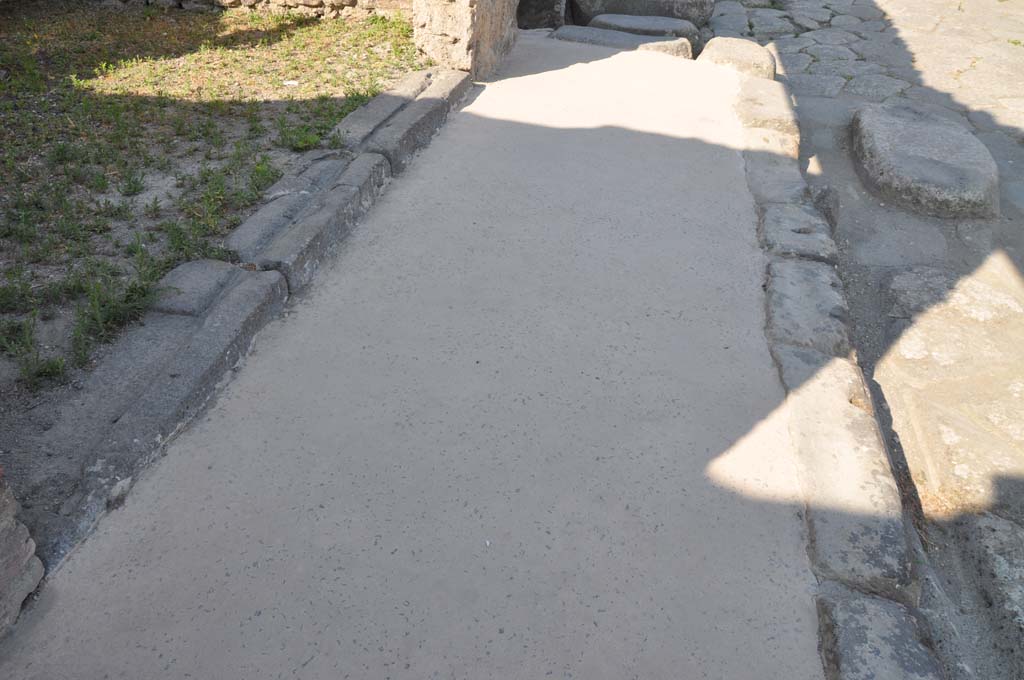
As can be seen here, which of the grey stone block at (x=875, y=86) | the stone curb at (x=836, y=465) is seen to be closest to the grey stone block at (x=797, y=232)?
the stone curb at (x=836, y=465)

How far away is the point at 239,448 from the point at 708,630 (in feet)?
4.49

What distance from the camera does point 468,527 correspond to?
2.01 metres

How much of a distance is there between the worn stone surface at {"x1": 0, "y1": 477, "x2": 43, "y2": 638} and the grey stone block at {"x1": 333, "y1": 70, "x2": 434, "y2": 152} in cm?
252

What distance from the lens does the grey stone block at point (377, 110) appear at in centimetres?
392

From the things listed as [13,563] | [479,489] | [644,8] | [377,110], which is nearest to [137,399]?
[13,563]

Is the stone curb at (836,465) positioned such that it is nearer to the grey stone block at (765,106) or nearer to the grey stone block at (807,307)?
the grey stone block at (807,307)

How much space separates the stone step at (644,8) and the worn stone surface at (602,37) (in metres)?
0.62

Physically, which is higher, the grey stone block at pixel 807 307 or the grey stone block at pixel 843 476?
the grey stone block at pixel 807 307

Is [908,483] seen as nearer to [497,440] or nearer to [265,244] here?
[497,440]

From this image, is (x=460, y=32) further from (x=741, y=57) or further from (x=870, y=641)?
(x=870, y=641)

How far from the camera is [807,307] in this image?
2.95 m

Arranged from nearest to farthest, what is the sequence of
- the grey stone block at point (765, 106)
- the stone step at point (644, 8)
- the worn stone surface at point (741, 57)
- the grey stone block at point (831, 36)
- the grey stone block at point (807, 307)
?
1. the grey stone block at point (807, 307)
2. the grey stone block at point (765, 106)
3. the worn stone surface at point (741, 57)
4. the stone step at point (644, 8)
5. the grey stone block at point (831, 36)

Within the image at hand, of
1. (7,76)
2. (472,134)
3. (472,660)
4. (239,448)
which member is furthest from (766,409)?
(7,76)

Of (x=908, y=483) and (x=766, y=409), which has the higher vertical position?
(x=766, y=409)
